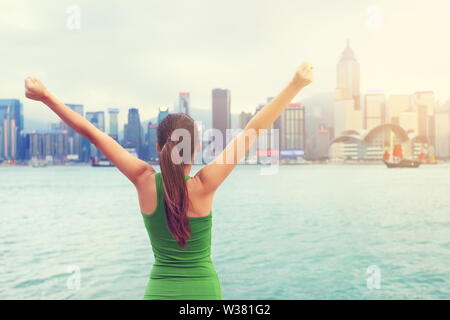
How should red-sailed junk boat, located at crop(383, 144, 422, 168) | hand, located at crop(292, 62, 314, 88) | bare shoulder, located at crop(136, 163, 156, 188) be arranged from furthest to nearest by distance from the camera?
1. red-sailed junk boat, located at crop(383, 144, 422, 168)
2. bare shoulder, located at crop(136, 163, 156, 188)
3. hand, located at crop(292, 62, 314, 88)

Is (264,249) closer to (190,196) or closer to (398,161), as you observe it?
(190,196)

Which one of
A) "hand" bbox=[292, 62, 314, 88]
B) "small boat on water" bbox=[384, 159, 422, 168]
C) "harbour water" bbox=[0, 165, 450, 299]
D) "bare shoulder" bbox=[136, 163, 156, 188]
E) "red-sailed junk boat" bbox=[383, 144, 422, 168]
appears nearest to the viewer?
"hand" bbox=[292, 62, 314, 88]

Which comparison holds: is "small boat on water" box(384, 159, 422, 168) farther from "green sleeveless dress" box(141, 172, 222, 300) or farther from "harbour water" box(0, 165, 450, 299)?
"green sleeveless dress" box(141, 172, 222, 300)

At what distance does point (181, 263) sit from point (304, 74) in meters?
0.79

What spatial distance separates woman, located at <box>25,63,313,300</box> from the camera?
1.57m

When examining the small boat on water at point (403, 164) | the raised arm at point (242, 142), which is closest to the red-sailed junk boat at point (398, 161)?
the small boat on water at point (403, 164)

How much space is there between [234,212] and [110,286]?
18.9 meters


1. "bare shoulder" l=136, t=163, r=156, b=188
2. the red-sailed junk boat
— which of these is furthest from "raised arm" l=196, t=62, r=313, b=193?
the red-sailed junk boat

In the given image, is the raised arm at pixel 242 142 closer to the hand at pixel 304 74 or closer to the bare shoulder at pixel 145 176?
the hand at pixel 304 74

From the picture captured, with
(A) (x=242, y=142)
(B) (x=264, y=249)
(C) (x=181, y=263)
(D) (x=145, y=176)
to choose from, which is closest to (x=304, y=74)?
(A) (x=242, y=142)

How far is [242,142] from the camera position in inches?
62.1
